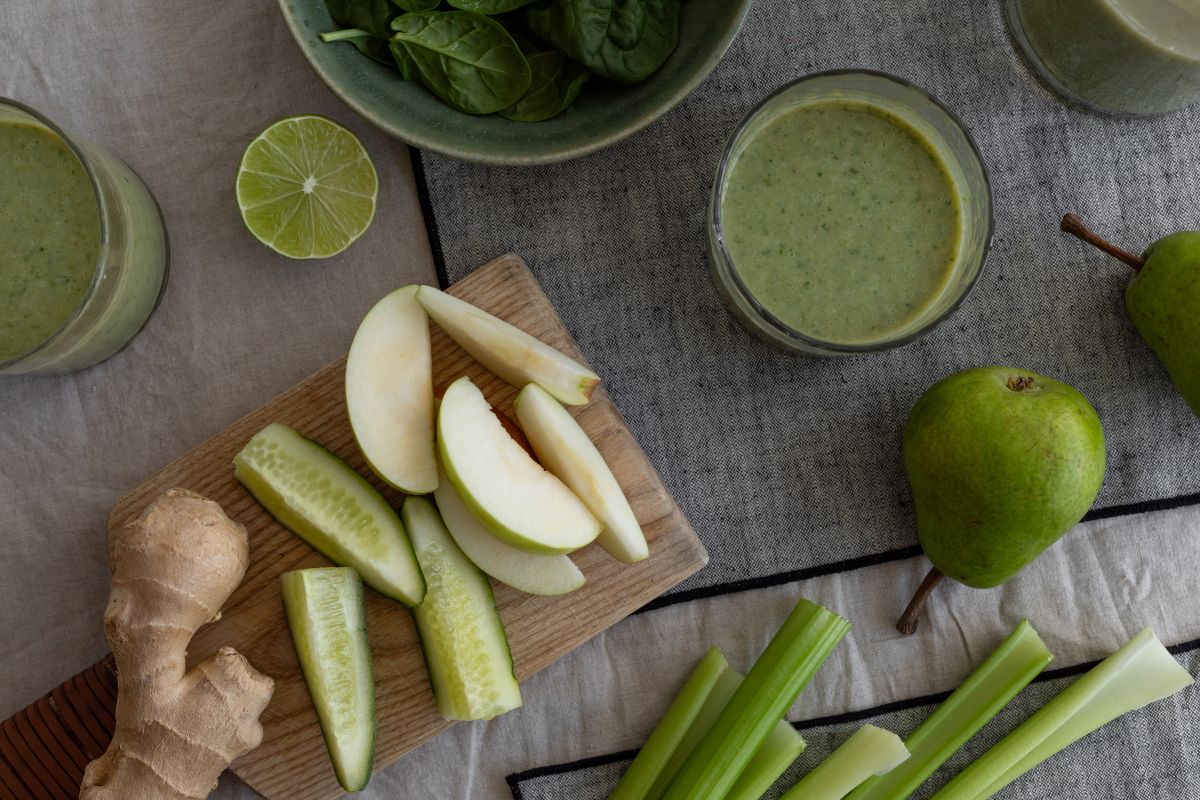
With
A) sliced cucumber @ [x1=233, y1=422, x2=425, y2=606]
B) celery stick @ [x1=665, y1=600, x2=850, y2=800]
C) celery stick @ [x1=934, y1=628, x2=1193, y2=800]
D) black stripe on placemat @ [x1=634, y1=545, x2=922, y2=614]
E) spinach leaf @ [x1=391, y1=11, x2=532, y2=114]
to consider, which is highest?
spinach leaf @ [x1=391, y1=11, x2=532, y2=114]

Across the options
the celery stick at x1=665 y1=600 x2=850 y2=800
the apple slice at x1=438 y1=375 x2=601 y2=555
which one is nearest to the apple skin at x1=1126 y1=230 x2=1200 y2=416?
the celery stick at x1=665 y1=600 x2=850 y2=800

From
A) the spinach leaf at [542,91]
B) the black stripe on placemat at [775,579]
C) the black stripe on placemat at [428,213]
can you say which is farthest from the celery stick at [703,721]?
the spinach leaf at [542,91]

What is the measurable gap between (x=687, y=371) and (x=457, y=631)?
0.49 metres

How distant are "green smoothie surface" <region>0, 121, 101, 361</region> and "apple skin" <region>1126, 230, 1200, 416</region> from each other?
1.43m

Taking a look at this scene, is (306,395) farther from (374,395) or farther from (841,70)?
(841,70)

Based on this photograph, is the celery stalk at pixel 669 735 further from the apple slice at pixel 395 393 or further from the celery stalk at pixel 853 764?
the apple slice at pixel 395 393

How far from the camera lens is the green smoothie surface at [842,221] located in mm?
1350

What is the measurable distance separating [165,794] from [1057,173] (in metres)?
1.50

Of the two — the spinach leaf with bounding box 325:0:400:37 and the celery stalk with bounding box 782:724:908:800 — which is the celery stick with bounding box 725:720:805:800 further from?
the spinach leaf with bounding box 325:0:400:37

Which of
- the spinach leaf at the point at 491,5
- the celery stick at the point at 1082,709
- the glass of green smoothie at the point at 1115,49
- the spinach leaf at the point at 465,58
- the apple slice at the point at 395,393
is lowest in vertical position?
the celery stick at the point at 1082,709

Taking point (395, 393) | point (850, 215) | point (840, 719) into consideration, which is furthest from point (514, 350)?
point (840, 719)

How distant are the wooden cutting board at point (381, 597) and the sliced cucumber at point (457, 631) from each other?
0.15 ft

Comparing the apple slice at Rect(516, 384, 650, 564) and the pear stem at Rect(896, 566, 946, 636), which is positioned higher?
the apple slice at Rect(516, 384, 650, 564)

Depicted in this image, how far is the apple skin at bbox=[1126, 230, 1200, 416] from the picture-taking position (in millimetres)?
1340
